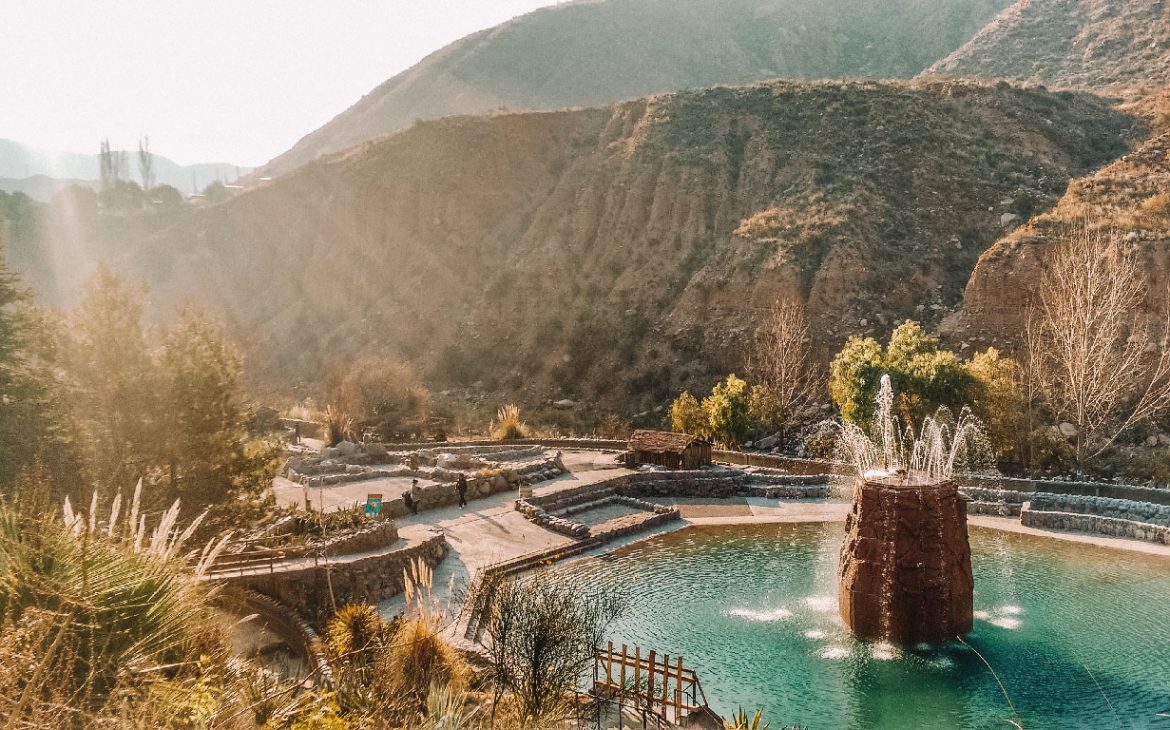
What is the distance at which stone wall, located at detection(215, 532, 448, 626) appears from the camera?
16.4 m

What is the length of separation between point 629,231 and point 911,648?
147ft

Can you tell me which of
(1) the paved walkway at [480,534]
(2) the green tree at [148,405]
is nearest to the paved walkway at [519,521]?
(1) the paved walkway at [480,534]

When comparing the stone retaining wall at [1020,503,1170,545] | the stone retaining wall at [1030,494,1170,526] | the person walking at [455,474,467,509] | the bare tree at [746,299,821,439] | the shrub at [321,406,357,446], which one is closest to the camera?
the stone retaining wall at [1020,503,1170,545]

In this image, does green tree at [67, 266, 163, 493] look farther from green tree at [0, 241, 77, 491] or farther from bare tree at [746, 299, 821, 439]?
bare tree at [746, 299, 821, 439]

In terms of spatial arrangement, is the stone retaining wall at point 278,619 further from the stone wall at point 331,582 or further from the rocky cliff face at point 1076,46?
the rocky cliff face at point 1076,46

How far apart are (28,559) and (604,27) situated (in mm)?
123921

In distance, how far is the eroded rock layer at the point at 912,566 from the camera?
1493cm

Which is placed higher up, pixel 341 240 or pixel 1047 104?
pixel 1047 104

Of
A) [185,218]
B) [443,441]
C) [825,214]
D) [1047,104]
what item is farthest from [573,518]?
[185,218]

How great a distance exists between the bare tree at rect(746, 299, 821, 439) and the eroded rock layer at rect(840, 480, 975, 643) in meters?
18.7

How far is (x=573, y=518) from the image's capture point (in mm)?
24531

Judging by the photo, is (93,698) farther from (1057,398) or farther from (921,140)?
(921,140)

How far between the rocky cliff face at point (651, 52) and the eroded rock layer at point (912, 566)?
8623 centimetres

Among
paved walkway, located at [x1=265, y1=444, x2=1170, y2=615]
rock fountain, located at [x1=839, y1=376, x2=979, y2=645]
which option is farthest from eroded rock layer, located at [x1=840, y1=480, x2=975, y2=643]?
paved walkway, located at [x1=265, y1=444, x2=1170, y2=615]
